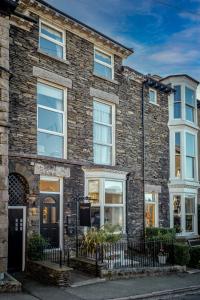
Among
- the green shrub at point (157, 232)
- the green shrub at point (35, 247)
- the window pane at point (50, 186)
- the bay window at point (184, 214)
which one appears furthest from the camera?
the bay window at point (184, 214)

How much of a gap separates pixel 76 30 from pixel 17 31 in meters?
3.29

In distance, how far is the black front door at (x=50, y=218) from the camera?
15.5 metres

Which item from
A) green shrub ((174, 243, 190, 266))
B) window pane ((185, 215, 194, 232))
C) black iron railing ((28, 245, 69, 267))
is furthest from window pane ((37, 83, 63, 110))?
window pane ((185, 215, 194, 232))

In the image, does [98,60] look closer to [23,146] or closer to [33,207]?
[23,146]

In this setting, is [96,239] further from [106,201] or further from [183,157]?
[183,157]

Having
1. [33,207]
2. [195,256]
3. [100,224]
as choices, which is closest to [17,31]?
[33,207]

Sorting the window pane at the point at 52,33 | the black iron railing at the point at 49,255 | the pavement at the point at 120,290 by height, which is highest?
the window pane at the point at 52,33

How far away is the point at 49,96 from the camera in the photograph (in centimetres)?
1645

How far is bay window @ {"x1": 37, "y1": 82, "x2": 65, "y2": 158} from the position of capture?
16016mm

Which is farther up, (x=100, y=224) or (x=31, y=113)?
(x=31, y=113)

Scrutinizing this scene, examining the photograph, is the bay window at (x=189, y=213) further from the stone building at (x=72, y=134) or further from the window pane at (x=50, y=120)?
the window pane at (x=50, y=120)

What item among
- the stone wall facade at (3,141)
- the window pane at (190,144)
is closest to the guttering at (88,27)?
the stone wall facade at (3,141)

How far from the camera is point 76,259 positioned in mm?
14664

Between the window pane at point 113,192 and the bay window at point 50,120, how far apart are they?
111 inches
